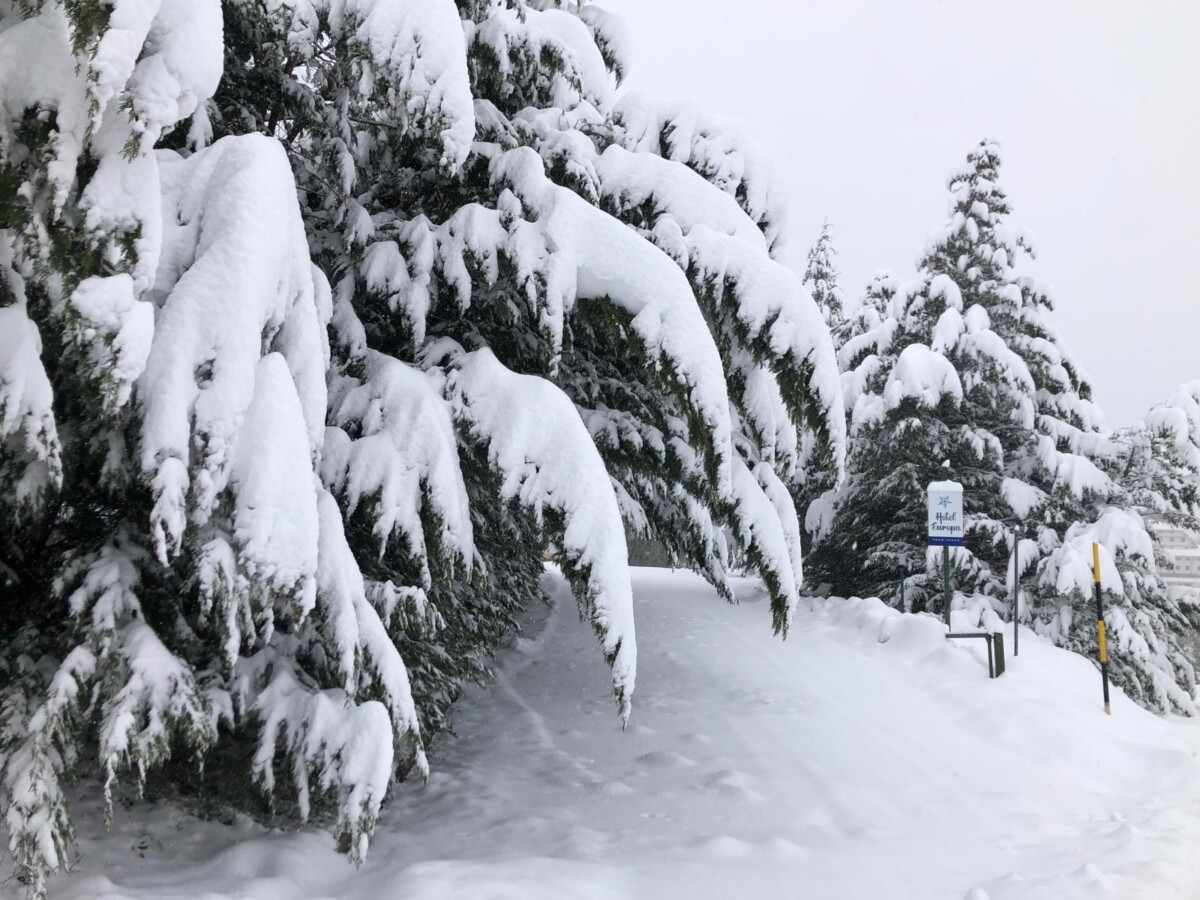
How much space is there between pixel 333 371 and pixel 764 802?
2932 mm

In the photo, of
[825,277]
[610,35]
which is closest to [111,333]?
[610,35]

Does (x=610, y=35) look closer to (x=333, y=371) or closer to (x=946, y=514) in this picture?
(x=333, y=371)

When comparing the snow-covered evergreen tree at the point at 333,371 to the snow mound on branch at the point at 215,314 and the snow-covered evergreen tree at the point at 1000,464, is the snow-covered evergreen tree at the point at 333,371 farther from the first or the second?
the snow-covered evergreen tree at the point at 1000,464

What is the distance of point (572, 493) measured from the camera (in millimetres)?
3561

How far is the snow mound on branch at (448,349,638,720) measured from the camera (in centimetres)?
352

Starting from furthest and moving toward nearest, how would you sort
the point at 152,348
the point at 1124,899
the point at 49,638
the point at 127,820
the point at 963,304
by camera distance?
1. the point at 963,304
2. the point at 127,820
3. the point at 1124,899
4. the point at 49,638
5. the point at 152,348

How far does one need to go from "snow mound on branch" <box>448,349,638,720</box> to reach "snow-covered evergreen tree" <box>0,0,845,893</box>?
1cm

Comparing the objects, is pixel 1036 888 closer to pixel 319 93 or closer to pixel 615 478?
pixel 615 478

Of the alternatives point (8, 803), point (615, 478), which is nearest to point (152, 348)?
point (8, 803)

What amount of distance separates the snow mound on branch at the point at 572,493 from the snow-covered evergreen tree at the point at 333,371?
0.04 feet

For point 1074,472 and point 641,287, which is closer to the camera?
point 641,287

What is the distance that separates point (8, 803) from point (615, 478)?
3.10 m

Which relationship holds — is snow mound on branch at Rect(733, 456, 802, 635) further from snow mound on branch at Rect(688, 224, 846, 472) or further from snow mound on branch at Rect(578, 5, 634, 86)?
snow mound on branch at Rect(578, 5, 634, 86)

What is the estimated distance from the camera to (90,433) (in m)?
2.90
